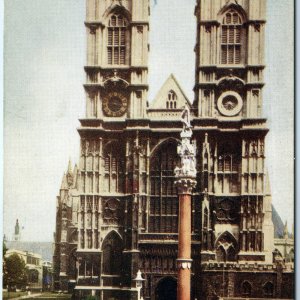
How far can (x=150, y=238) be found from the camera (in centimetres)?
632

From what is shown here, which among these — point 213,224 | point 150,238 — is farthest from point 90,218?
point 213,224

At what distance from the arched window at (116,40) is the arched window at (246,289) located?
1.95 m

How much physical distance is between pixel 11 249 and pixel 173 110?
5.35ft

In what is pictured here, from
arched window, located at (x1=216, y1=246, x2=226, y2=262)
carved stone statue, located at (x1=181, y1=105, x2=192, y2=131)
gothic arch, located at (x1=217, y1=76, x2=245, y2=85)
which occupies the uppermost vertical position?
gothic arch, located at (x1=217, y1=76, x2=245, y2=85)

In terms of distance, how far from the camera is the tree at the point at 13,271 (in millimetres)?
6090

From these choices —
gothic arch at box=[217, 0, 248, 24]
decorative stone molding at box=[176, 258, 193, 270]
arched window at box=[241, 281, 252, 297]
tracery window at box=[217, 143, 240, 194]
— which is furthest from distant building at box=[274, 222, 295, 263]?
gothic arch at box=[217, 0, 248, 24]

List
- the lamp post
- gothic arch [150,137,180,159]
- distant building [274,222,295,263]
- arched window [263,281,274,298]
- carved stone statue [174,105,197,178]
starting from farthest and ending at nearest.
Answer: gothic arch [150,137,180,159] → carved stone statue [174,105,197,178] → the lamp post → arched window [263,281,274,298] → distant building [274,222,295,263]

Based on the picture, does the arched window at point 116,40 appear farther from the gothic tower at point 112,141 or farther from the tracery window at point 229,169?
the tracery window at point 229,169

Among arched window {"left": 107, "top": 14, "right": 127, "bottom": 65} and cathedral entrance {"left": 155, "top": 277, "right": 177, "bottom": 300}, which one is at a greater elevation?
arched window {"left": 107, "top": 14, "right": 127, "bottom": 65}

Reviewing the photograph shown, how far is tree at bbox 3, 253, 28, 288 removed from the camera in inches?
240

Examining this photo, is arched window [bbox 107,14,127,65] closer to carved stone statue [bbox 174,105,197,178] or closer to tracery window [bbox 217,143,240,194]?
carved stone statue [bbox 174,105,197,178]

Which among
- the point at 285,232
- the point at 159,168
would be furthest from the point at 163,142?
the point at 285,232

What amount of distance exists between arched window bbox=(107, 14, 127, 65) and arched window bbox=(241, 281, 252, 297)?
1.95 metres

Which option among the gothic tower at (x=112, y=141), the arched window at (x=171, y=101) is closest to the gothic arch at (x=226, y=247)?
the gothic tower at (x=112, y=141)
